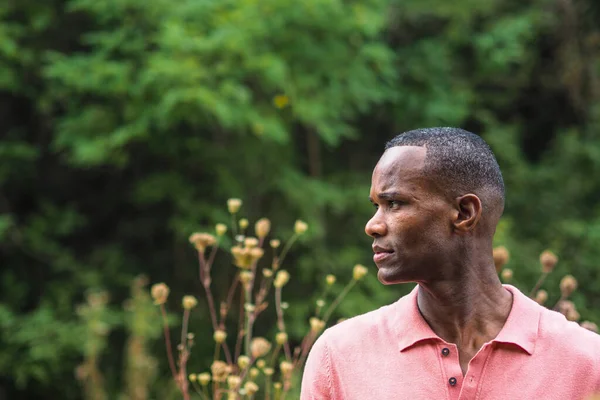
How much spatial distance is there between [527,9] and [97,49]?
4415 mm

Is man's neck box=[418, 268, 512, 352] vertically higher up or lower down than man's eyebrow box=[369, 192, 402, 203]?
lower down

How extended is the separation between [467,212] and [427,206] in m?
0.08

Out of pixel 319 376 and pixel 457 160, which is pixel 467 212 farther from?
pixel 319 376

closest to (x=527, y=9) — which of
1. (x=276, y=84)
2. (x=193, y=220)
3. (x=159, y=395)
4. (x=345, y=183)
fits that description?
(x=345, y=183)

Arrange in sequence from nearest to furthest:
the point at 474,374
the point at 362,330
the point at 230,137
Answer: the point at 474,374 → the point at 362,330 → the point at 230,137

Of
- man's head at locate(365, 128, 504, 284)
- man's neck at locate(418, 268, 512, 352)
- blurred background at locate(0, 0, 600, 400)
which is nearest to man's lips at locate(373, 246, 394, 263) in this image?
man's head at locate(365, 128, 504, 284)

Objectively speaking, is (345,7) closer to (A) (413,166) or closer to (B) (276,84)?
(B) (276,84)

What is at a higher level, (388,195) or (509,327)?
(388,195)

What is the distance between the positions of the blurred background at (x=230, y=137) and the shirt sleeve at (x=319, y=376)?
169 inches

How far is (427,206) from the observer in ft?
5.84

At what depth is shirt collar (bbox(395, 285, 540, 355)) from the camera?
1.77 meters

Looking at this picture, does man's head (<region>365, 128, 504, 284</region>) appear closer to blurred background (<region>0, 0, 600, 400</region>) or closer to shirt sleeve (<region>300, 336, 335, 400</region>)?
shirt sleeve (<region>300, 336, 335, 400</region>)

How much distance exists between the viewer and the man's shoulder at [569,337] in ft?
5.82

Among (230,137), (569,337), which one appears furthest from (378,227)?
(230,137)
